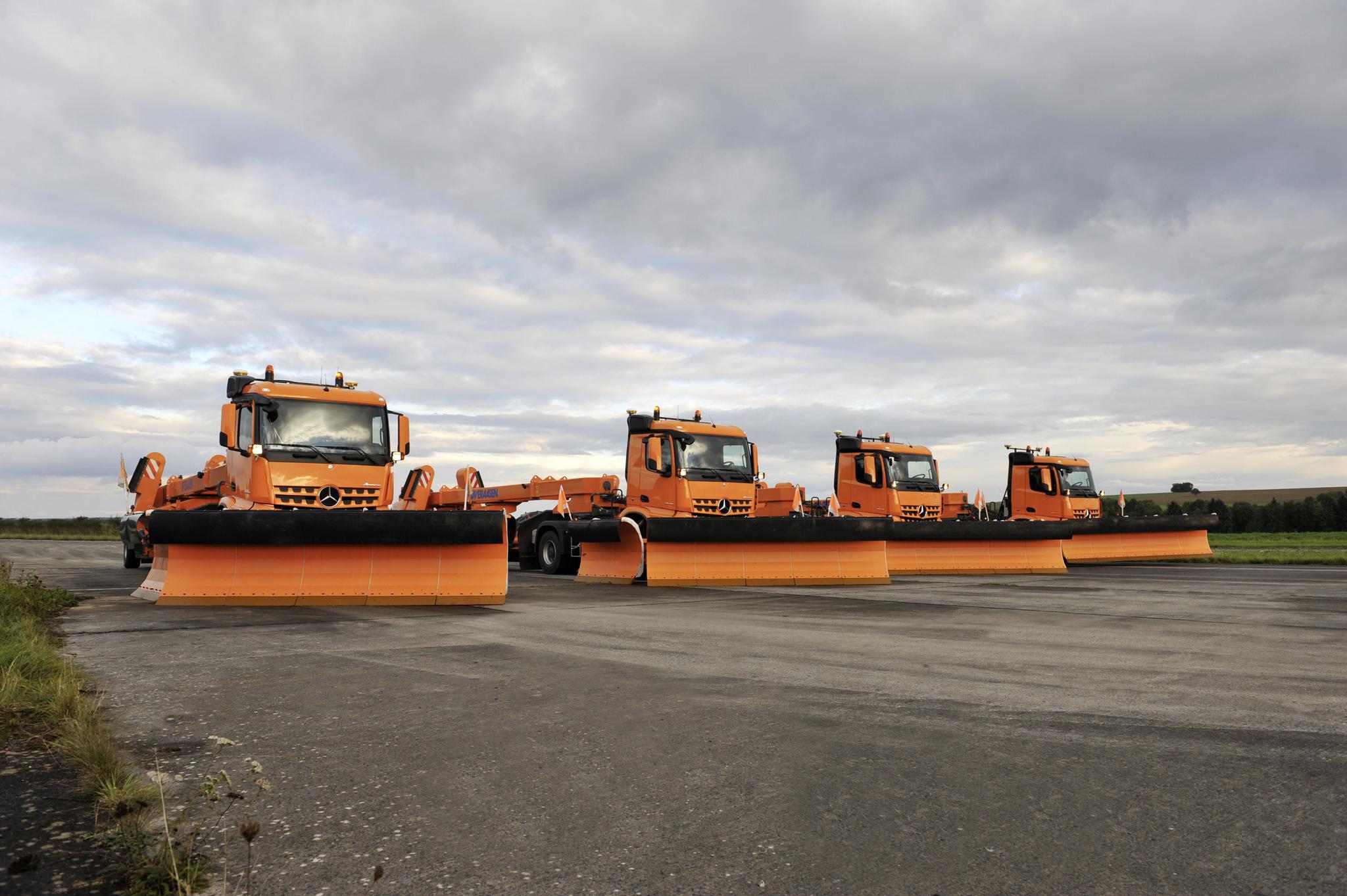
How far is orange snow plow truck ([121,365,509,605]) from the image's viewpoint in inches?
402

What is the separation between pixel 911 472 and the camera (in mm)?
20672

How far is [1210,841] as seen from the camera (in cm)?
275

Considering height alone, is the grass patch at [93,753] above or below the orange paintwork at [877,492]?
below

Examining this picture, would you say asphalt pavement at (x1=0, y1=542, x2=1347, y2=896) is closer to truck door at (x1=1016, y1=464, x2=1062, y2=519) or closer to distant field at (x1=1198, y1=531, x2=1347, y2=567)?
truck door at (x1=1016, y1=464, x2=1062, y2=519)

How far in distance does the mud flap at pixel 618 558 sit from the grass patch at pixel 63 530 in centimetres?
3777

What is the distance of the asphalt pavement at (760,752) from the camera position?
2.60 metres

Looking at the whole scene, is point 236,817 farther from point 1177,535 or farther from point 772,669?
point 1177,535

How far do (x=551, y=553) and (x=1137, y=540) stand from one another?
1562cm

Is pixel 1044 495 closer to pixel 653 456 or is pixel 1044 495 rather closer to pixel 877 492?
pixel 877 492

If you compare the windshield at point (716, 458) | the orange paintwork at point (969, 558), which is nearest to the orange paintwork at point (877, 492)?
the orange paintwork at point (969, 558)

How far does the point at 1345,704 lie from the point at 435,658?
5.71 meters

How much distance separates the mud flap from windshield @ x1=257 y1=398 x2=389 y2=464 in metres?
4.40

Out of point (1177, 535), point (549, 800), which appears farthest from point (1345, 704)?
point (1177, 535)

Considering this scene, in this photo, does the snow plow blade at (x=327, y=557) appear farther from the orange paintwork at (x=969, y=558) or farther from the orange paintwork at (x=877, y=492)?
the orange paintwork at (x=877, y=492)
